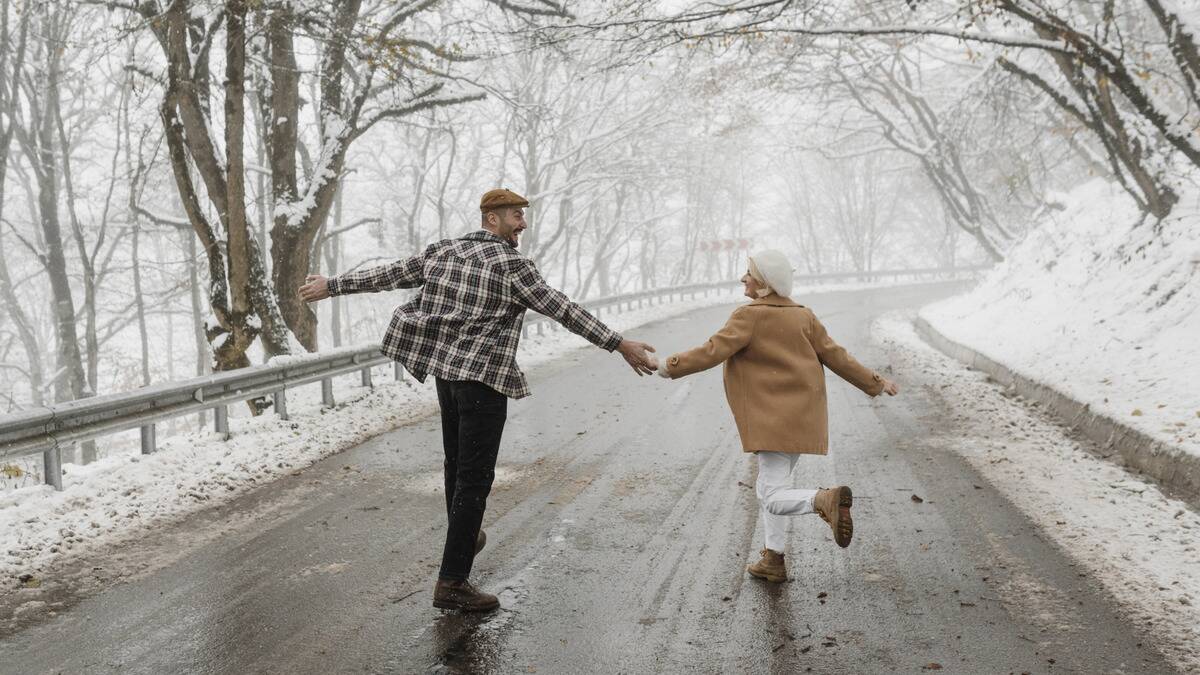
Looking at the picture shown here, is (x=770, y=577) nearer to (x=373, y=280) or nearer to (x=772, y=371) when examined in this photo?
(x=772, y=371)

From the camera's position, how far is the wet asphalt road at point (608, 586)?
3.68m

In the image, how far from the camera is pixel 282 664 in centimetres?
362

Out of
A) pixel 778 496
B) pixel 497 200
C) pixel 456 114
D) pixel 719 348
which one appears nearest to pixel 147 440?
pixel 497 200

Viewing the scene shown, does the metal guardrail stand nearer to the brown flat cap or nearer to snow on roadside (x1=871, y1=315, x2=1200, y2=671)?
the brown flat cap

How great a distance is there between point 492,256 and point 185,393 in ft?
15.7

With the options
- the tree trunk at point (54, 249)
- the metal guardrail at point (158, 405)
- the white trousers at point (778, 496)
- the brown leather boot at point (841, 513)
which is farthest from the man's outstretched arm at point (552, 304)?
the tree trunk at point (54, 249)

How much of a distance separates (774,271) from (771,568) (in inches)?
62.4

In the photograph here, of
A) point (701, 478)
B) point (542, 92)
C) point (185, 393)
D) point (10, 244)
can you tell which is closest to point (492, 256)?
point (701, 478)

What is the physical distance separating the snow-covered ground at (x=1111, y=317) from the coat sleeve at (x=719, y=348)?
403 cm

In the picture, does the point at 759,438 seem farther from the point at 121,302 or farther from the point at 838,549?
the point at 121,302

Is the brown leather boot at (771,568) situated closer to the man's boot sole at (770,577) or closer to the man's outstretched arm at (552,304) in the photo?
the man's boot sole at (770,577)

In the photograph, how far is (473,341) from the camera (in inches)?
166

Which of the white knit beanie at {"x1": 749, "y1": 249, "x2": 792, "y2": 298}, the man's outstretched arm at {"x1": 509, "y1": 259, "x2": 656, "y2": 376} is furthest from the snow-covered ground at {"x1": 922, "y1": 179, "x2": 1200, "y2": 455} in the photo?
the man's outstretched arm at {"x1": 509, "y1": 259, "x2": 656, "y2": 376}

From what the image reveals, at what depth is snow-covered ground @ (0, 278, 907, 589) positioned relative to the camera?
211 inches
